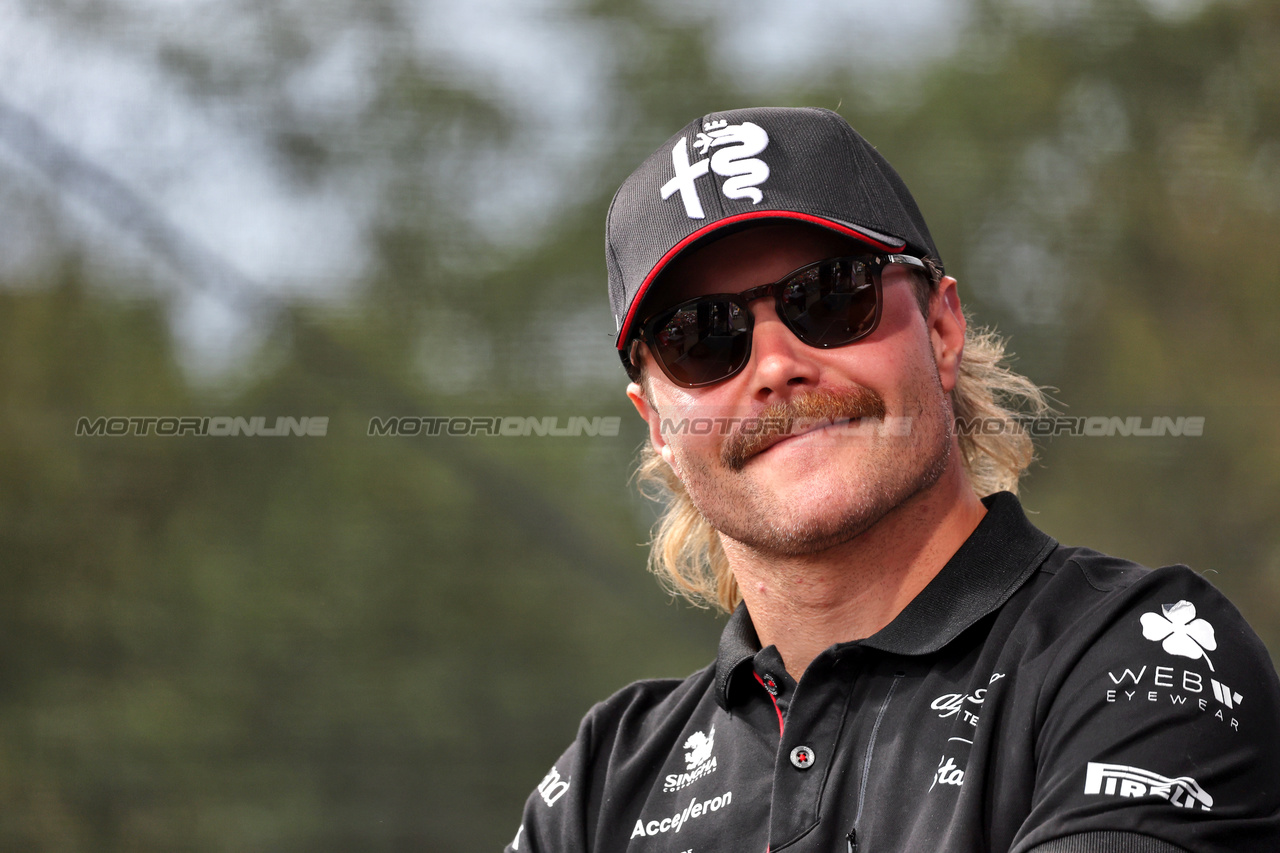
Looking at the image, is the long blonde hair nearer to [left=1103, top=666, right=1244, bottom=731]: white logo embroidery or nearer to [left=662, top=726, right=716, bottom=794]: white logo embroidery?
[left=662, top=726, right=716, bottom=794]: white logo embroidery

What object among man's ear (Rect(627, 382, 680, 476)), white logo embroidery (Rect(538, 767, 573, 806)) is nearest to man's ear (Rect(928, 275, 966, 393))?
man's ear (Rect(627, 382, 680, 476))

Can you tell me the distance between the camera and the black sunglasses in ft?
2.70

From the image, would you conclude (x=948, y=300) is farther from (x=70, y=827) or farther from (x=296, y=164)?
(x=70, y=827)

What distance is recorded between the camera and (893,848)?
2.20ft

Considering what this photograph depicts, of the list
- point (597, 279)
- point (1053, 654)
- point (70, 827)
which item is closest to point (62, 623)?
point (70, 827)

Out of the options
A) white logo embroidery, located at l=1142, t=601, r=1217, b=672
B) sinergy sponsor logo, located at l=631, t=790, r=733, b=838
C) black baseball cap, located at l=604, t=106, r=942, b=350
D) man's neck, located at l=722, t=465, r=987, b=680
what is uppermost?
black baseball cap, located at l=604, t=106, r=942, b=350

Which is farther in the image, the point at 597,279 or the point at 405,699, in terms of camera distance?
the point at 597,279

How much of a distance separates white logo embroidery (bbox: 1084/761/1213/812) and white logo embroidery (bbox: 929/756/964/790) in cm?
10

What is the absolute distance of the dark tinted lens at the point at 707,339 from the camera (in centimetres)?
84

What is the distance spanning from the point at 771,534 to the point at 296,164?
1.33 metres

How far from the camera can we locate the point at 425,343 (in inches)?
70.2

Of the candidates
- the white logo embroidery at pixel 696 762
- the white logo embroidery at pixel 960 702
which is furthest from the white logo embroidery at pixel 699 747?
the white logo embroidery at pixel 960 702

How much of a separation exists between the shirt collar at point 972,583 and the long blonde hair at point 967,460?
15cm

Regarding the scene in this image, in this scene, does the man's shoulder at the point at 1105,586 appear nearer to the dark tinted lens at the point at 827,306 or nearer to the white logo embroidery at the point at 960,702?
the white logo embroidery at the point at 960,702
